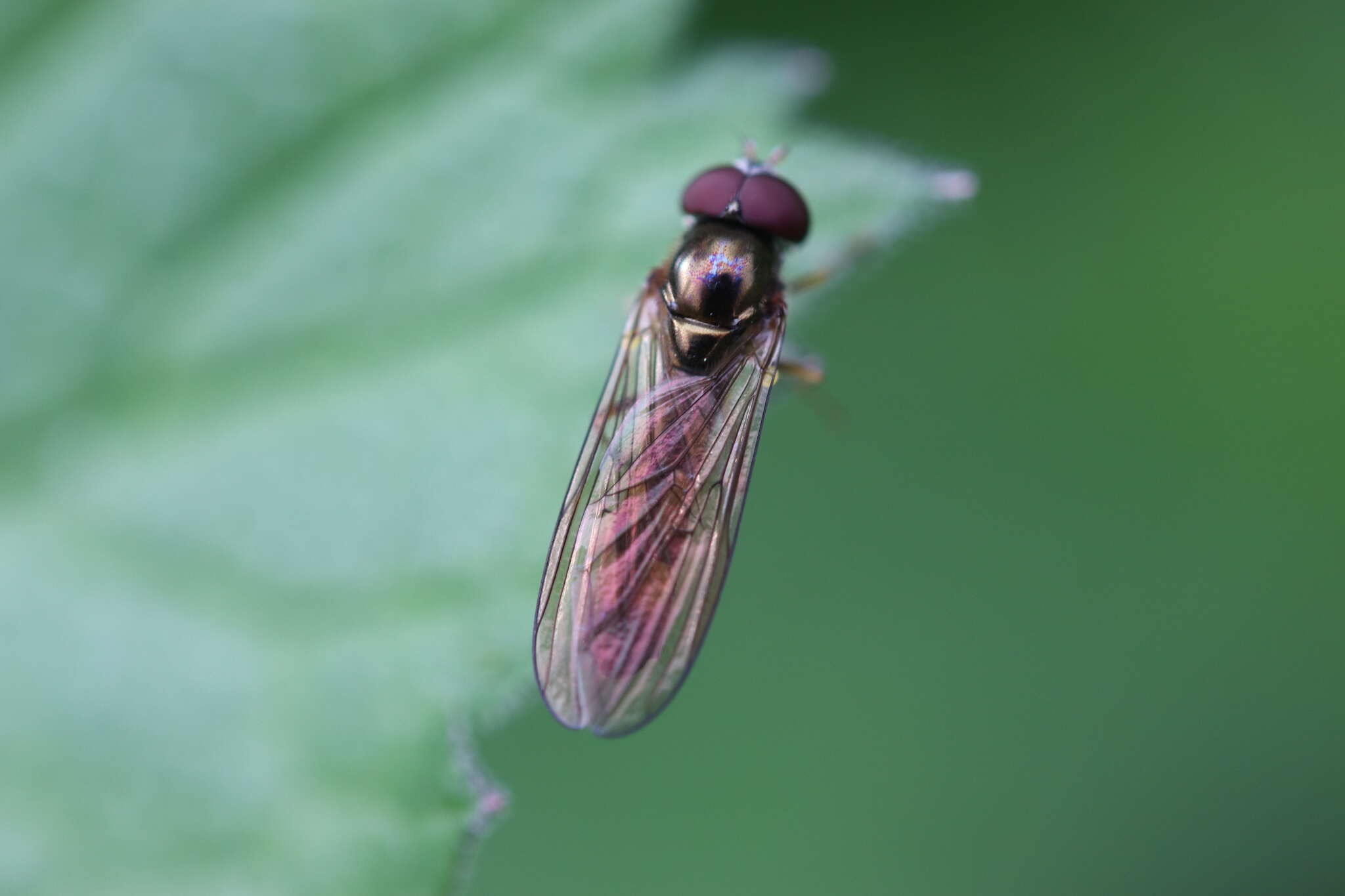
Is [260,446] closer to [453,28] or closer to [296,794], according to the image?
[296,794]

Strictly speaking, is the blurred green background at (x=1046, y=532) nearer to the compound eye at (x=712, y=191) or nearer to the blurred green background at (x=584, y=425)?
the blurred green background at (x=584, y=425)

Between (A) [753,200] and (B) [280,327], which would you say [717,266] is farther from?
(B) [280,327]

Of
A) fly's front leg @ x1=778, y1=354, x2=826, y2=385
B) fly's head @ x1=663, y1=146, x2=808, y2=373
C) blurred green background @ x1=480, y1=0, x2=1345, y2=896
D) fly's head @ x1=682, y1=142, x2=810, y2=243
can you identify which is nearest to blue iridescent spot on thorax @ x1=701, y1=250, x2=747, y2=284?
fly's head @ x1=663, y1=146, x2=808, y2=373

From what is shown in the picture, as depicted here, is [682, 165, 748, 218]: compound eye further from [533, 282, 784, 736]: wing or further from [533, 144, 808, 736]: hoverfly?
[533, 282, 784, 736]: wing

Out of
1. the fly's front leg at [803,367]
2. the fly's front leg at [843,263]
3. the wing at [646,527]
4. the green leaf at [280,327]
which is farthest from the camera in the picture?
the fly's front leg at [803,367]

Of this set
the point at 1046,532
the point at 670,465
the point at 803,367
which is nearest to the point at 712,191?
the point at 803,367

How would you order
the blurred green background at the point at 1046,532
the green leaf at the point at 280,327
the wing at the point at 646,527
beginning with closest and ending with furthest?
the wing at the point at 646,527
the green leaf at the point at 280,327
the blurred green background at the point at 1046,532

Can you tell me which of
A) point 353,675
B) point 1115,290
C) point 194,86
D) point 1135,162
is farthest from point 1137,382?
point 194,86

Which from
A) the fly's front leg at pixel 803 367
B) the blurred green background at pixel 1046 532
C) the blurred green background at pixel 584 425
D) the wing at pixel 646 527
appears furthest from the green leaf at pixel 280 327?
the blurred green background at pixel 1046 532
